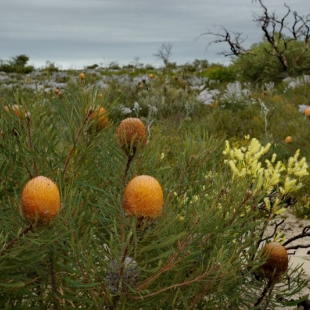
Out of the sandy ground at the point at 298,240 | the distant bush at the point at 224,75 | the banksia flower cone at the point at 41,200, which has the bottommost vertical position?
the sandy ground at the point at 298,240

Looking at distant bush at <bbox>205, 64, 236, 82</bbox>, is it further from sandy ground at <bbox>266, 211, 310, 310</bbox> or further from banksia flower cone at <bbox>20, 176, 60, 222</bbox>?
banksia flower cone at <bbox>20, 176, 60, 222</bbox>

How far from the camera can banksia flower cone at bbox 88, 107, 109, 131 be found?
137 centimetres

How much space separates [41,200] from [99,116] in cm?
42

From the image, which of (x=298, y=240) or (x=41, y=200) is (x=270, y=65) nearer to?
(x=298, y=240)

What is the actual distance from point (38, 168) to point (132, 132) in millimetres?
404

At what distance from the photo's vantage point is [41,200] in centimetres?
102

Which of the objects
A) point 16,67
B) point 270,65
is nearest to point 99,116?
point 270,65

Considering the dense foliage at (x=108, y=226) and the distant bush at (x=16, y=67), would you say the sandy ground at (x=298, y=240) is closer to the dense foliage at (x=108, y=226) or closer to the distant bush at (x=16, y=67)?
the dense foliage at (x=108, y=226)

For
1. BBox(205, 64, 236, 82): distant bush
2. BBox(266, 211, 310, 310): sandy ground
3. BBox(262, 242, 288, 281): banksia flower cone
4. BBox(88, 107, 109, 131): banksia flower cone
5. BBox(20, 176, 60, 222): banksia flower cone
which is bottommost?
BBox(266, 211, 310, 310): sandy ground

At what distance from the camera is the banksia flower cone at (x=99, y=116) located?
4.49 feet

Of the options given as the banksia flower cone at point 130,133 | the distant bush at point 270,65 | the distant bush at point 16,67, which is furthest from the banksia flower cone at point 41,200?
the distant bush at point 16,67

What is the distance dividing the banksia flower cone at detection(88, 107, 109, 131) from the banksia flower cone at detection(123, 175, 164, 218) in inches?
14.4

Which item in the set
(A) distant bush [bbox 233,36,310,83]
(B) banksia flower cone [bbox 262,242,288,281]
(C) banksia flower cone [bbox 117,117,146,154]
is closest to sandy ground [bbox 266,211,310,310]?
(B) banksia flower cone [bbox 262,242,288,281]

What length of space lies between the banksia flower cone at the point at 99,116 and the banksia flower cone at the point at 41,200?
0.37 metres
